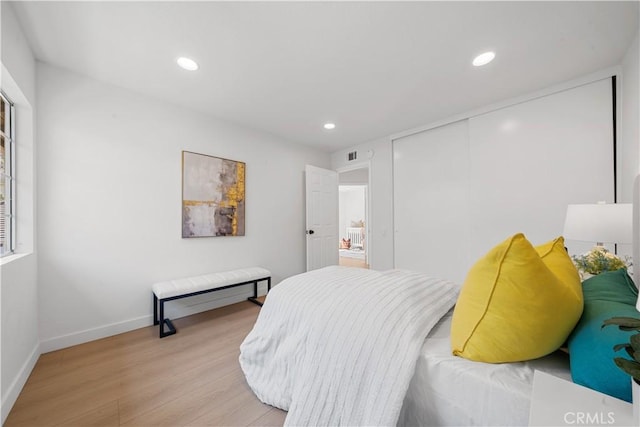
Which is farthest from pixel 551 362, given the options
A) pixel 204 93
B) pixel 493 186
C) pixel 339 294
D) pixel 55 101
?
pixel 55 101

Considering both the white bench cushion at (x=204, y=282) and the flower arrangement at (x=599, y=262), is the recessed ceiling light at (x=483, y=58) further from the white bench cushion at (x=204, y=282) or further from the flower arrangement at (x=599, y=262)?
the white bench cushion at (x=204, y=282)

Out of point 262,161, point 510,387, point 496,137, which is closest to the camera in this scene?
point 510,387

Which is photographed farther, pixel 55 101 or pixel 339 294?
pixel 55 101

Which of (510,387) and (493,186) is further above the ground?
(493,186)

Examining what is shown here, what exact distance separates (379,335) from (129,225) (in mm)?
2670

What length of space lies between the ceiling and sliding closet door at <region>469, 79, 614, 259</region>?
0.27 meters

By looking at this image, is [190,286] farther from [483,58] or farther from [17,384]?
[483,58]

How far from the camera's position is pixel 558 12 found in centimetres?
156

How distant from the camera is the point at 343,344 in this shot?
1.13m

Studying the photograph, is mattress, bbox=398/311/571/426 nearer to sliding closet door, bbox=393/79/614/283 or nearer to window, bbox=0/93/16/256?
sliding closet door, bbox=393/79/614/283

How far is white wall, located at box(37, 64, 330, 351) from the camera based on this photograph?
6.97 feet

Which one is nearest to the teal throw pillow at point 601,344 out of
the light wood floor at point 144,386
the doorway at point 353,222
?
the light wood floor at point 144,386

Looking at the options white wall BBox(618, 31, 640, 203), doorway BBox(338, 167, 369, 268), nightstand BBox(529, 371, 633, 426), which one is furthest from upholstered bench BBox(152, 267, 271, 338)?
doorway BBox(338, 167, 369, 268)

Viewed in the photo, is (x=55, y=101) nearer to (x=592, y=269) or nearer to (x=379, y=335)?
(x=379, y=335)
